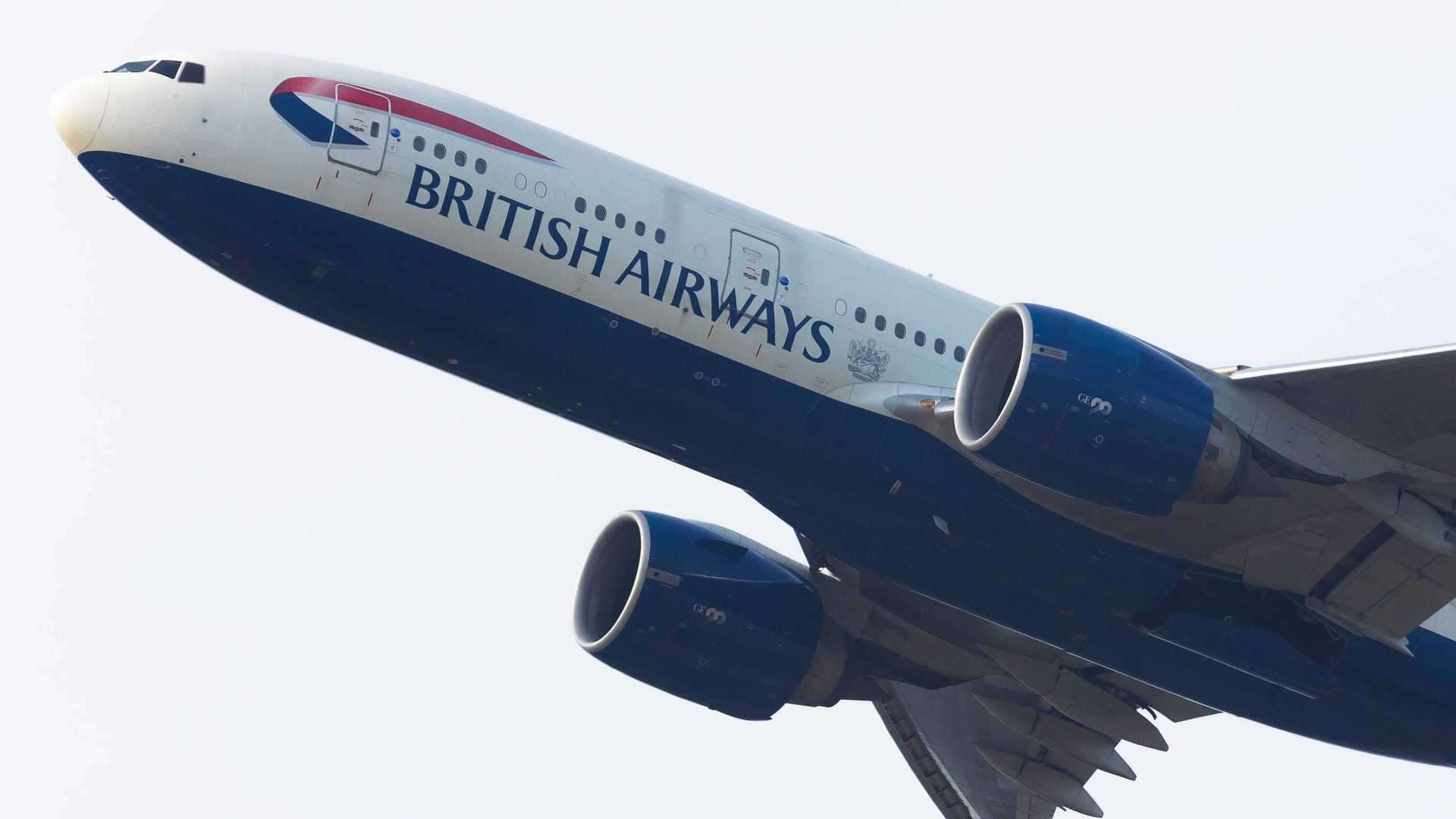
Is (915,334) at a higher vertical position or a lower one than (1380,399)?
lower

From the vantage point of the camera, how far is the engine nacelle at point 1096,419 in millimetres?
23156

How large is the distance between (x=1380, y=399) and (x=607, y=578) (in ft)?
39.2

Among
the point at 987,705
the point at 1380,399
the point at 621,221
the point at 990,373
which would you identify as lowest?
the point at 987,705

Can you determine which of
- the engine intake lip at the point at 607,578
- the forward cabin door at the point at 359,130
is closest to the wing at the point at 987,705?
the engine intake lip at the point at 607,578

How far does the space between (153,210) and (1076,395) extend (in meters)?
11.4

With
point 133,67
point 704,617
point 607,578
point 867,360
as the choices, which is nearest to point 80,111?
point 133,67

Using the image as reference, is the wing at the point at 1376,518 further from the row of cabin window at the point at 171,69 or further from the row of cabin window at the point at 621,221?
the row of cabin window at the point at 171,69

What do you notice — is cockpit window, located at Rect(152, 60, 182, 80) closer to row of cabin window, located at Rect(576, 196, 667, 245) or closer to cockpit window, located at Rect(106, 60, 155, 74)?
cockpit window, located at Rect(106, 60, 155, 74)

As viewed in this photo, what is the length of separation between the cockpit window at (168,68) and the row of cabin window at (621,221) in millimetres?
5190

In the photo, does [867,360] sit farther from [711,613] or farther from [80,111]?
[80,111]

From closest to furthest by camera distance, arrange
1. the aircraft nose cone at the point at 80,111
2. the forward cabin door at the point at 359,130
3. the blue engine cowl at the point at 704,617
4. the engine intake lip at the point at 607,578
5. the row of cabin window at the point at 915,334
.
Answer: the aircraft nose cone at the point at 80,111 < the forward cabin door at the point at 359,130 < the row of cabin window at the point at 915,334 < the blue engine cowl at the point at 704,617 < the engine intake lip at the point at 607,578

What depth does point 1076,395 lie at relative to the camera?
23203 millimetres

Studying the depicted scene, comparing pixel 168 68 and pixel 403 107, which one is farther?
pixel 403 107

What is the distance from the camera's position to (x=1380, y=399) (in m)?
24.0
